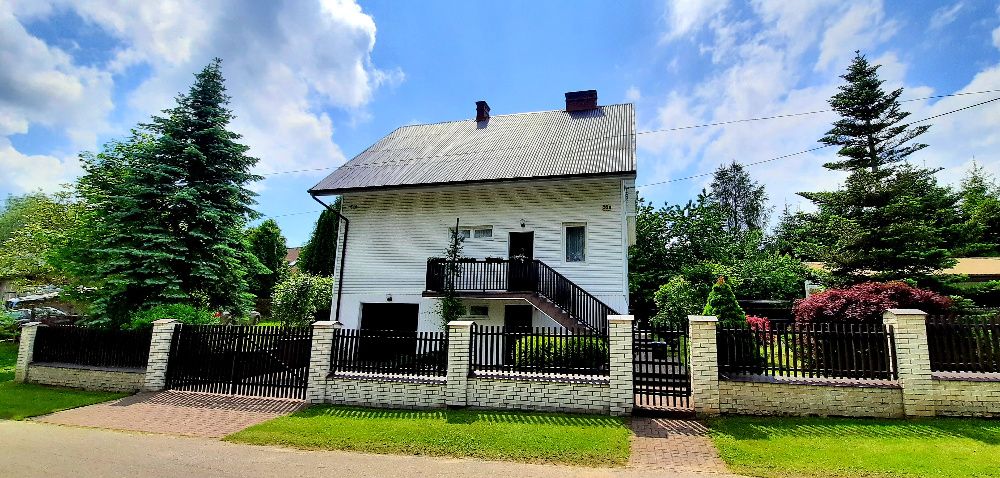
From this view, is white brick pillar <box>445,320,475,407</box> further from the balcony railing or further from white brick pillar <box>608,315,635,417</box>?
the balcony railing

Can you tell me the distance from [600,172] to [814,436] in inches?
299

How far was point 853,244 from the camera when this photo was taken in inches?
612

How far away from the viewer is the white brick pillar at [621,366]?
6992mm

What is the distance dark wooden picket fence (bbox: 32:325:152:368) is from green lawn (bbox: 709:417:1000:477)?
11438mm

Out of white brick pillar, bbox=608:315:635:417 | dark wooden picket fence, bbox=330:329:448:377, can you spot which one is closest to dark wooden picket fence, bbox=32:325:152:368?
dark wooden picket fence, bbox=330:329:448:377

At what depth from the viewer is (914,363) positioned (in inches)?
254

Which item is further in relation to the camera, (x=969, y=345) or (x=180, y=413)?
(x=180, y=413)

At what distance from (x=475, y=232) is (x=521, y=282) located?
2.83 m

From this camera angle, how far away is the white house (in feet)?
39.5

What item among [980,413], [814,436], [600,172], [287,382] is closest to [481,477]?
[814,436]

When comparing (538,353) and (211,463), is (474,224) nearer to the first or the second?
(538,353)

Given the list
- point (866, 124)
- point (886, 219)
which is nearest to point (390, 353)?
point (886, 219)

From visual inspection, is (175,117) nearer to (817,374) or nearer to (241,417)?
(241,417)

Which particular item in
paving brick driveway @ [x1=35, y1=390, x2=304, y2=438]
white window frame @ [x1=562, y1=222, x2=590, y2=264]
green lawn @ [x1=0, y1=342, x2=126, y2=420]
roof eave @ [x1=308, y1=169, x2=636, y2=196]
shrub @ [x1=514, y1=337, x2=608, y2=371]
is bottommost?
green lawn @ [x1=0, y1=342, x2=126, y2=420]
